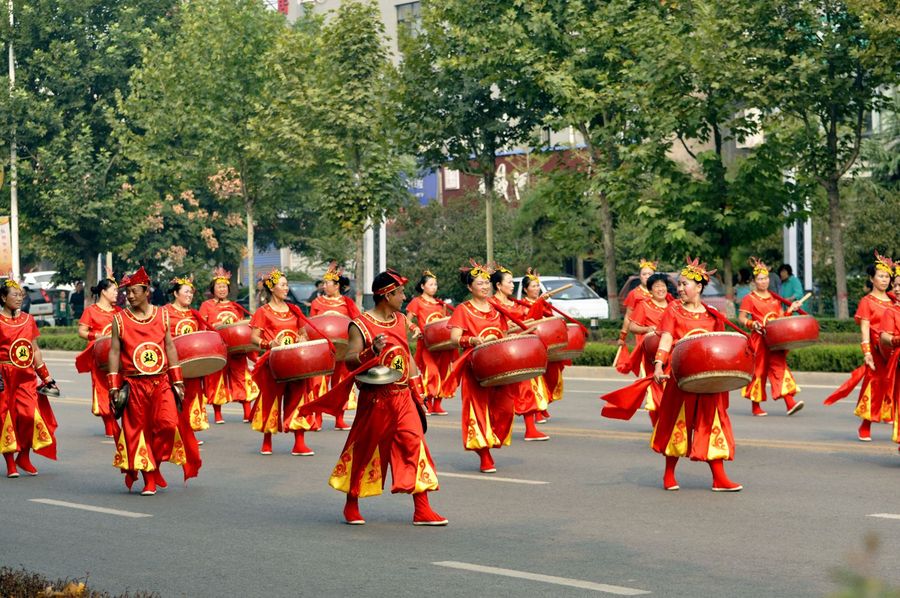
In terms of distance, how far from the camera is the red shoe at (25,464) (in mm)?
14234

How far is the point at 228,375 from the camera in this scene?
62.5 ft

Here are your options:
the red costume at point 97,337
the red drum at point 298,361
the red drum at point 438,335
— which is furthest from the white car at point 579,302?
the red drum at point 298,361

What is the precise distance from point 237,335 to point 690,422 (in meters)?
7.91

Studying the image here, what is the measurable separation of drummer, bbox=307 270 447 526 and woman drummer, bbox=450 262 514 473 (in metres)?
2.72

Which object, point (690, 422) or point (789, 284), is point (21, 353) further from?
point (789, 284)

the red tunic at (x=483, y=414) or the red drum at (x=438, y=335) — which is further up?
the red drum at (x=438, y=335)

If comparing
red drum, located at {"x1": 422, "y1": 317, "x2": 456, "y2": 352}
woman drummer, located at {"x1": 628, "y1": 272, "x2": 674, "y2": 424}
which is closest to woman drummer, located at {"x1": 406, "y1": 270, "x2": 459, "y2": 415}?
red drum, located at {"x1": 422, "y1": 317, "x2": 456, "y2": 352}

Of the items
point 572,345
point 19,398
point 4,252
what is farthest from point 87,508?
point 4,252

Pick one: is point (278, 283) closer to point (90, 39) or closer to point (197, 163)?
point (197, 163)

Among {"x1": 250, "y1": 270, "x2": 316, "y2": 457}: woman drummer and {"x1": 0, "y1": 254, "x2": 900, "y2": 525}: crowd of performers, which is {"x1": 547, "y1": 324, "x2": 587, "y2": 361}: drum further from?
{"x1": 250, "y1": 270, "x2": 316, "y2": 457}: woman drummer

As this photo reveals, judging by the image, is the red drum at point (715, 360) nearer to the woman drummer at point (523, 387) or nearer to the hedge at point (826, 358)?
the woman drummer at point (523, 387)

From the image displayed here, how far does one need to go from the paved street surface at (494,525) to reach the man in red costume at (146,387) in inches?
13.6

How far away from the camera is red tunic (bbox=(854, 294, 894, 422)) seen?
1431 cm

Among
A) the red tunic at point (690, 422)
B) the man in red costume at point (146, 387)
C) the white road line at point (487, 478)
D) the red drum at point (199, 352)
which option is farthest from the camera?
the red drum at point (199, 352)
